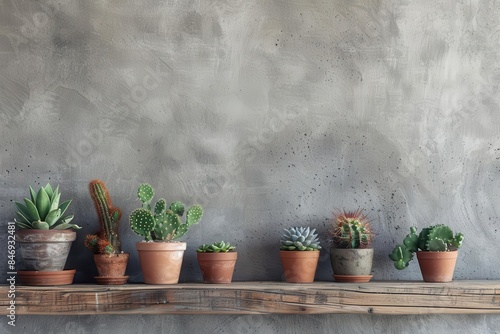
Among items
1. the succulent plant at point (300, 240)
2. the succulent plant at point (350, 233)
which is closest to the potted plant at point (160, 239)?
the succulent plant at point (300, 240)

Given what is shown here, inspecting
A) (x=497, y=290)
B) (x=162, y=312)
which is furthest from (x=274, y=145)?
(x=497, y=290)

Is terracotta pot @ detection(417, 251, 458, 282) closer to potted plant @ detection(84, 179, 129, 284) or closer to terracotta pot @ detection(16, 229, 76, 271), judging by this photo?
potted plant @ detection(84, 179, 129, 284)

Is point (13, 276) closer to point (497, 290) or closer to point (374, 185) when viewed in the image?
point (374, 185)

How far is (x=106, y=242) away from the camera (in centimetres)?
197

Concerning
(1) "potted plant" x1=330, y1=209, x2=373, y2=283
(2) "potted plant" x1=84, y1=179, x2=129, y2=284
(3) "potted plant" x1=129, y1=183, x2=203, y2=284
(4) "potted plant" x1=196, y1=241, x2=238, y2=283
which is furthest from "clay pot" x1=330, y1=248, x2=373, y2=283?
(2) "potted plant" x1=84, y1=179, x2=129, y2=284

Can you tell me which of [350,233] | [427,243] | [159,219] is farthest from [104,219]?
[427,243]

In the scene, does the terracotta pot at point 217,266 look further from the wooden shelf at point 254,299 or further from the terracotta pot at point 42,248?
the terracotta pot at point 42,248

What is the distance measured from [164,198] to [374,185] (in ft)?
2.29

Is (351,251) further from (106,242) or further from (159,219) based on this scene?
(106,242)

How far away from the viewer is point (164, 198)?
2.13 m

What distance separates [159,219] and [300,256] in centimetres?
45

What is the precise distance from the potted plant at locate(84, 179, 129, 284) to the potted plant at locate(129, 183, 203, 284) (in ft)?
0.22

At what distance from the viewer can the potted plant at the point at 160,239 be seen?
1.93 m

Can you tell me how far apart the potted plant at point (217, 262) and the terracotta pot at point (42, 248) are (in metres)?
0.42
